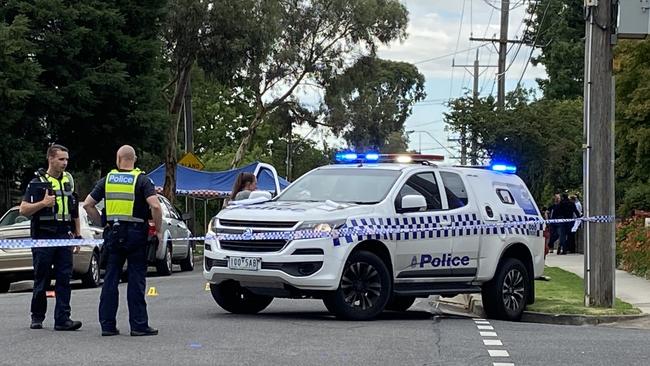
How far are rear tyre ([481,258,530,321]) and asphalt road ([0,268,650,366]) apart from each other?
A: 0.51 metres

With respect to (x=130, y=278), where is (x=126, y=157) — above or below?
above

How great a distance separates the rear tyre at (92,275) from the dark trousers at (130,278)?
8279mm

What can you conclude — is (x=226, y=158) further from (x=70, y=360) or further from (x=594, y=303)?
(x=70, y=360)

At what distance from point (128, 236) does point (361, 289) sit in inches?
112

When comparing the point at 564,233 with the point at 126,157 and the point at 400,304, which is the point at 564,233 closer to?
the point at 400,304

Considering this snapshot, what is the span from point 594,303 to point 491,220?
1.99 meters

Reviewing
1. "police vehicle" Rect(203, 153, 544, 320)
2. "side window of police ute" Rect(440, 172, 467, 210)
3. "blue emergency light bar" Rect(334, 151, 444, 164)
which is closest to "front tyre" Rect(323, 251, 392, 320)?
"police vehicle" Rect(203, 153, 544, 320)

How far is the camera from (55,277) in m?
11.3

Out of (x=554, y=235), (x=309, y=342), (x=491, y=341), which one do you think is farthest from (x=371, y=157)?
(x=554, y=235)

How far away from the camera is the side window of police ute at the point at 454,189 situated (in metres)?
13.6

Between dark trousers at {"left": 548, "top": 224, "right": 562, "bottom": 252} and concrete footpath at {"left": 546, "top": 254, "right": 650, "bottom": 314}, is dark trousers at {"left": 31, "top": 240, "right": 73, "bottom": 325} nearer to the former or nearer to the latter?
concrete footpath at {"left": 546, "top": 254, "right": 650, "bottom": 314}

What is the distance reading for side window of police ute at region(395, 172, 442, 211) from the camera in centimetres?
1322

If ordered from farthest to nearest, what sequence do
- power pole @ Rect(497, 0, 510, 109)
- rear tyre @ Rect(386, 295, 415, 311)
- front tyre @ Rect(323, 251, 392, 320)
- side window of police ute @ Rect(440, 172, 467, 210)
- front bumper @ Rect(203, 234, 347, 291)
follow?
power pole @ Rect(497, 0, 510, 109) → rear tyre @ Rect(386, 295, 415, 311) → side window of police ute @ Rect(440, 172, 467, 210) → front tyre @ Rect(323, 251, 392, 320) → front bumper @ Rect(203, 234, 347, 291)

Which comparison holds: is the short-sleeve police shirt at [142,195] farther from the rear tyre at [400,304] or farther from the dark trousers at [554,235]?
the dark trousers at [554,235]
